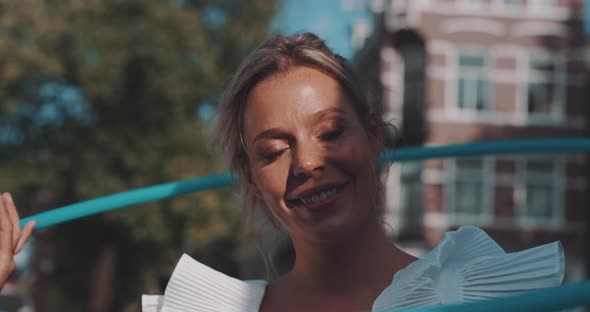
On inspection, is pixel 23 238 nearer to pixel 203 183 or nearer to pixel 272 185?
pixel 272 185

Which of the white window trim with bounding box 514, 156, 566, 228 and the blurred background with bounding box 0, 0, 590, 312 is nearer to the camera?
the blurred background with bounding box 0, 0, 590, 312

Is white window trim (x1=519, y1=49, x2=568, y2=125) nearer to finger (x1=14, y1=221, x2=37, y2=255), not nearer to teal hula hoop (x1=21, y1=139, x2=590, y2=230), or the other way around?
teal hula hoop (x1=21, y1=139, x2=590, y2=230)

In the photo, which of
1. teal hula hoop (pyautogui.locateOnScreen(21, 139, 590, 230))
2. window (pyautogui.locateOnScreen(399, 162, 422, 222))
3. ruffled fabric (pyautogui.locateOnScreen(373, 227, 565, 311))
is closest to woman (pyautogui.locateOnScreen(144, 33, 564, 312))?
ruffled fabric (pyautogui.locateOnScreen(373, 227, 565, 311))

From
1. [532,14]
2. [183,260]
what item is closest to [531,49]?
[532,14]

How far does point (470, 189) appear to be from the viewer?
19312 mm

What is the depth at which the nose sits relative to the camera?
1.70m

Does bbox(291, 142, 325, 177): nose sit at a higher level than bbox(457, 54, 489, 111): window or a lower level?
lower

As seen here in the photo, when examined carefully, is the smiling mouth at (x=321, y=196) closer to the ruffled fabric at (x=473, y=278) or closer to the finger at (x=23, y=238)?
the ruffled fabric at (x=473, y=278)

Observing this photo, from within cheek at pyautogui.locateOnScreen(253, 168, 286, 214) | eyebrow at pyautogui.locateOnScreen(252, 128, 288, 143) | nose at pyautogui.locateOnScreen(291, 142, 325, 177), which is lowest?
cheek at pyautogui.locateOnScreen(253, 168, 286, 214)

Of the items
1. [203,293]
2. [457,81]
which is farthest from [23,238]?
[457,81]

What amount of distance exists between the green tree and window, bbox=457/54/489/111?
5.18 meters

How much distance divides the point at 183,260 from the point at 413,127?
17816 millimetres

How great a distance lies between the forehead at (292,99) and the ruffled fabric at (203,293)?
12.9 inches

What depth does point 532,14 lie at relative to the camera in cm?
1973
